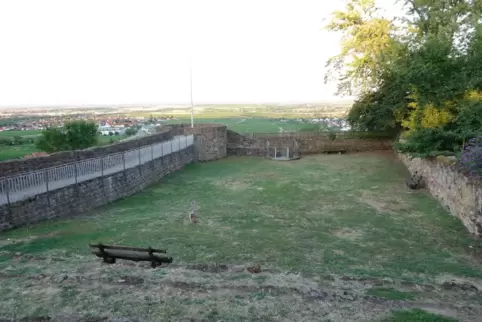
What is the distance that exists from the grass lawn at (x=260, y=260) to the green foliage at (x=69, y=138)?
30445mm

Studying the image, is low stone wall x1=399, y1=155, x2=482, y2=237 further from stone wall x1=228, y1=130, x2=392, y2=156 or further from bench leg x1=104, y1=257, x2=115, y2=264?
stone wall x1=228, y1=130, x2=392, y2=156

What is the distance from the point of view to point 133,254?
Result: 7.25m

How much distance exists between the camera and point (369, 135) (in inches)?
1103

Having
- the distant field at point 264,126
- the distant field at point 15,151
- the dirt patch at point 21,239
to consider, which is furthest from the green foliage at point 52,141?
the dirt patch at point 21,239

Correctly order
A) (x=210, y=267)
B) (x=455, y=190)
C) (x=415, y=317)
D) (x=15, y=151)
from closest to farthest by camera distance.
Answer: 1. (x=415, y=317)
2. (x=210, y=267)
3. (x=455, y=190)
4. (x=15, y=151)

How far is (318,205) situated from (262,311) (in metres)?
8.01

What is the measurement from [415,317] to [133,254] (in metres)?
5.24

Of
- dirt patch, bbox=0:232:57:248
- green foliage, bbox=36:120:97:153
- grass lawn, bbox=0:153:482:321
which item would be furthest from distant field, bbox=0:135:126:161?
dirt patch, bbox=0:232:57:248

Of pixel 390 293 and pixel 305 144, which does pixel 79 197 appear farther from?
pixel 305 144

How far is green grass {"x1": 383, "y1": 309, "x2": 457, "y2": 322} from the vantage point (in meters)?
5.40

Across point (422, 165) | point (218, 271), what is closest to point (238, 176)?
point (422, 165)

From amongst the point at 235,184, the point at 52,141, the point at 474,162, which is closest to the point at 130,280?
the point at 474,162

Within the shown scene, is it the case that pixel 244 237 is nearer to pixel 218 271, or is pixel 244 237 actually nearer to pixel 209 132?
pixel 218 271

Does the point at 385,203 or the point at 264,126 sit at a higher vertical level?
the point at 385,203
